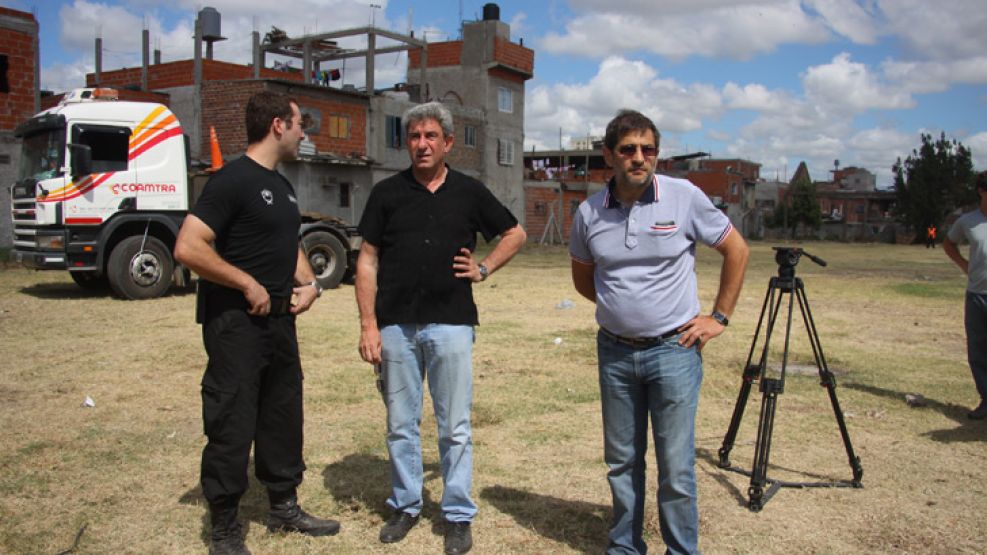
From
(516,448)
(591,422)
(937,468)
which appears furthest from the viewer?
(591,422)

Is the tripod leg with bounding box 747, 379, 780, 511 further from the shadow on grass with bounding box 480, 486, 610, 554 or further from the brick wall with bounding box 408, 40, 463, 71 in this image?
the brick wall with bounding box 408, 40, 463, 71

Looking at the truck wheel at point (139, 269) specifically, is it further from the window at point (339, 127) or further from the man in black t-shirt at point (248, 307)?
the window at point (339, 127)

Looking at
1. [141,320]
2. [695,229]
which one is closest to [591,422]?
[695,229]

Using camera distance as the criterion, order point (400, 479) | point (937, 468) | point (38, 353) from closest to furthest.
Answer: point (400, 479)
point (937, 468)
point (38, 353)

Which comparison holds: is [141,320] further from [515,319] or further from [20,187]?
[515,319]

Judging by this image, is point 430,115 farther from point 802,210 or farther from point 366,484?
point 802,210

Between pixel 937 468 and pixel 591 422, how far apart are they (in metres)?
2.28

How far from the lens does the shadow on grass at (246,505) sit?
12.6 ft

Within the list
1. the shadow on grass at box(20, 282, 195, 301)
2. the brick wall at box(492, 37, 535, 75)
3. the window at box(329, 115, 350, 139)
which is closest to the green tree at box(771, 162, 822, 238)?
the brick wall at box(492, 37, 535, 75)

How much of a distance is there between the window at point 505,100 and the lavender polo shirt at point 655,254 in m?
37.6

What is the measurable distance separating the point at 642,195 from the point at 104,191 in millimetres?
11275

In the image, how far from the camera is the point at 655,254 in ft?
10.3

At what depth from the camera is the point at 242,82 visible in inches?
1067

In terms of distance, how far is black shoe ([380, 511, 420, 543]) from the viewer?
3.63 meters
